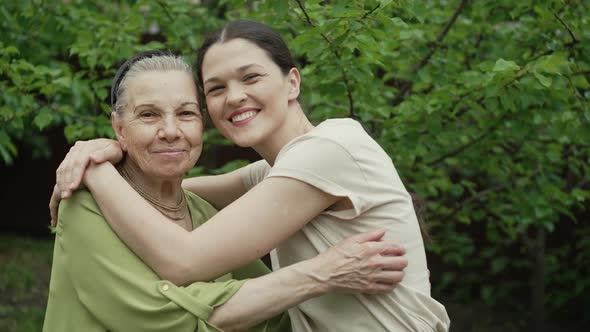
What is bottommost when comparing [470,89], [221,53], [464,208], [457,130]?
[464,208]

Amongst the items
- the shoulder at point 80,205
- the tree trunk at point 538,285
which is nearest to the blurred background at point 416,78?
the tree trunk at point 538,285

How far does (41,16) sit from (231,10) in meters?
1.20

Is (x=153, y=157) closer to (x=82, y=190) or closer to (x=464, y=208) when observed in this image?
(x=82, y=190)

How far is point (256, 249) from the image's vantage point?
83.5 inches

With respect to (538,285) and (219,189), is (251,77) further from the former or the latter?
(538,285)

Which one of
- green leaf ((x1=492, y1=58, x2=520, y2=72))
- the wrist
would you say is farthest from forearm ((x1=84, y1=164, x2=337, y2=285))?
green leaf ((x1=492, y1=58, x2=520, y2=72))

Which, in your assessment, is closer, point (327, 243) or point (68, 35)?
point (327, 243)

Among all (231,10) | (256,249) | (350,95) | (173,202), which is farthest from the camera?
(231,10)

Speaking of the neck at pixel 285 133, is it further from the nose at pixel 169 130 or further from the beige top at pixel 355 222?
the nose at pixel 169 130

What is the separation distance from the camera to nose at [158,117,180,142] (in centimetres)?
226

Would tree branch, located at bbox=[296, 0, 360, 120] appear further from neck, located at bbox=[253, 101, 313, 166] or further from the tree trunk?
the tree trunk

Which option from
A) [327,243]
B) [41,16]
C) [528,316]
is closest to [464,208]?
[528,316]

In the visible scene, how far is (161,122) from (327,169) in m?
0.58

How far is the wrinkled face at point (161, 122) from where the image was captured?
7.46ft
